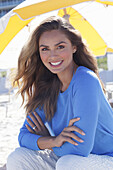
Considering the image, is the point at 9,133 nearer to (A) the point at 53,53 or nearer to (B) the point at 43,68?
(B) the point at 43,68

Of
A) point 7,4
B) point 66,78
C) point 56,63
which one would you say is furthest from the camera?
point 7,4

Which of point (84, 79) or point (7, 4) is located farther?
point (7, 4)

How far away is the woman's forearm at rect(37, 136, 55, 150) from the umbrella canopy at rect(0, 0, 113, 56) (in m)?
1.25

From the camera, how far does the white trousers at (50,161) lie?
1.78 m

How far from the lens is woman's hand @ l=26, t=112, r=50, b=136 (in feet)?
7.53

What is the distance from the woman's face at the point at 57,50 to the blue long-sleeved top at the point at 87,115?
0.42ft

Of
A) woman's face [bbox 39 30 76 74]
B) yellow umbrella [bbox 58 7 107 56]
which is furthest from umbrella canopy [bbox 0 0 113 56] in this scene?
woman's face [bbox 39 30 76 74]

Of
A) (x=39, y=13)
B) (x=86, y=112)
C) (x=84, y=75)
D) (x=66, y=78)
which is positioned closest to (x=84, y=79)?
(x=84, y=75)

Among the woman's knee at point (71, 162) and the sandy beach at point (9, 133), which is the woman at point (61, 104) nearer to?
the woman's knee at point (71, 162)

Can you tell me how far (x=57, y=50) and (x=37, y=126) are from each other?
0.62m

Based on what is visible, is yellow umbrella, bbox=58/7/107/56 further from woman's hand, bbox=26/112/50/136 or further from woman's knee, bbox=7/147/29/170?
woman's knee, bbox=7/147/29/170

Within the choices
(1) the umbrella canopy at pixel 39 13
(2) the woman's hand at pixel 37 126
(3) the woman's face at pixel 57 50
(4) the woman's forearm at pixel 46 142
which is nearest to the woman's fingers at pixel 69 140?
(4) the woman's forearm at pixel 46 142

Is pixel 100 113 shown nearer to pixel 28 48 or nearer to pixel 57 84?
pixel 57 84

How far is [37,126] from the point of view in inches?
91.2
